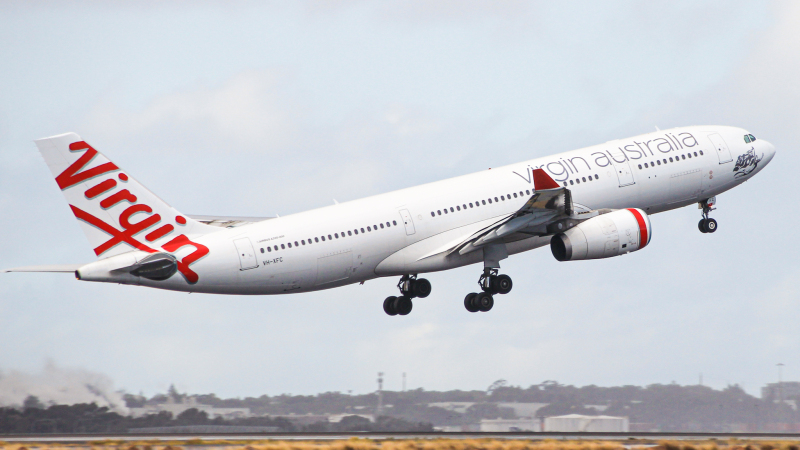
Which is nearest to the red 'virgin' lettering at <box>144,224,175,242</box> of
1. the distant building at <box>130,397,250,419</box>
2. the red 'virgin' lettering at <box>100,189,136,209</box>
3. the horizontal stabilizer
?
the red 'virgin' lettering at <box>100,189,136,209</box>

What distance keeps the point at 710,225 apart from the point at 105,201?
3062 centimetres

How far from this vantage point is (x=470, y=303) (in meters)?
54.4

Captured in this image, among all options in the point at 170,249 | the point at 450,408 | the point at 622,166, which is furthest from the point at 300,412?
the point at 622,166

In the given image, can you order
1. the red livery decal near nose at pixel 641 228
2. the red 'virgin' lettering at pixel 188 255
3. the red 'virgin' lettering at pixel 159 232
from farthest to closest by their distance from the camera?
1. the red livery decal near nose at pixel 641 228
2. the red 'virgin' lettering at pixel 159 232
3. the red 'virgin' lettering at pixel 188 255

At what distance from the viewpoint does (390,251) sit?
51781mm

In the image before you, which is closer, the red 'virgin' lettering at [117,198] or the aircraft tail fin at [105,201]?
the aircraft tail fin at [105,201]

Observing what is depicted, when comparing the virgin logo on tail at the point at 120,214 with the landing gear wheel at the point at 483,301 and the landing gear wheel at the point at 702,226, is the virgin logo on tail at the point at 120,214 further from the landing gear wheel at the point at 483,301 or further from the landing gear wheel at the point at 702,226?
the landing gear wheel at the point at 702,226

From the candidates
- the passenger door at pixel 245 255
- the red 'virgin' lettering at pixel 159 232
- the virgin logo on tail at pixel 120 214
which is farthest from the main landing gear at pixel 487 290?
the red 'virgin' lettering at pixel 159 232

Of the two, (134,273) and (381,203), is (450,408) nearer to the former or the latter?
(381,203)

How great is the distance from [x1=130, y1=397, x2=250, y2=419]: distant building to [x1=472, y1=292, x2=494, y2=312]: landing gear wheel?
38.6 ft

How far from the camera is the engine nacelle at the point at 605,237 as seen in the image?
5219 cm

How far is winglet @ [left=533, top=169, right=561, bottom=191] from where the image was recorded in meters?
49.7

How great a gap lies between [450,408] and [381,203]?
1518cm

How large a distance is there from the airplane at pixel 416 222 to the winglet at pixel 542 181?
0.08 m
